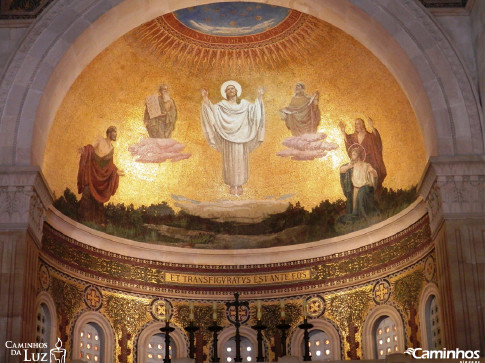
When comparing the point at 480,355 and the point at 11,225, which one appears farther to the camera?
the point at 11,225

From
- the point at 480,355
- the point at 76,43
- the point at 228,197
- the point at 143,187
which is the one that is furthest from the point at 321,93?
the point at 480,355

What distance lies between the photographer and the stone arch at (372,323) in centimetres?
2184

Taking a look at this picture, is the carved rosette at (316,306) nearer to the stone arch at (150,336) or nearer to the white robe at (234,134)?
the stone arch at (150,336)

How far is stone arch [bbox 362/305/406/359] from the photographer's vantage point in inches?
860

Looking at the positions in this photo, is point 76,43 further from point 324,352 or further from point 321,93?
point 324,352

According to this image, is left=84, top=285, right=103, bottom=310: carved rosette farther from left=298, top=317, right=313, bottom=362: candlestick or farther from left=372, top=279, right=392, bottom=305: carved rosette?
left=372, top=279, right=392, bottom=305: carved rosette

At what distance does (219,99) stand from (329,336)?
23.5 feet

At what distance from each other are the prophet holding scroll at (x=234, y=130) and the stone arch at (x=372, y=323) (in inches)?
203

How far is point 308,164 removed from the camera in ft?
80.1

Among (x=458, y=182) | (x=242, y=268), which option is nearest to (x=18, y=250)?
(x=242, y=268)

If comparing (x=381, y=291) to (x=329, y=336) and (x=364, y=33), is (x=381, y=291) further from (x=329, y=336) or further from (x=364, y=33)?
(x=364, y=33)

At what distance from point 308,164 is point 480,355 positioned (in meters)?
8.97

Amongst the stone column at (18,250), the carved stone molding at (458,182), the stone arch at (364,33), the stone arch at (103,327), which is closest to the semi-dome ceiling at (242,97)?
the stone arch at (364,33)

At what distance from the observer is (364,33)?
20.3 metres
